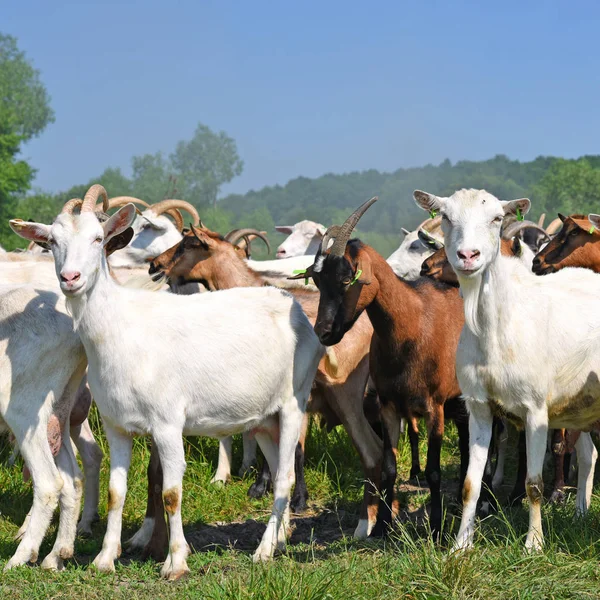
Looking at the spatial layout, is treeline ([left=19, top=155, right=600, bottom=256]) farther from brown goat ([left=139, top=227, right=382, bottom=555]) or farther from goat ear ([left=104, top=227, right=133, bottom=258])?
goat ear ([left=104, top=227, right=133, bottom=258])

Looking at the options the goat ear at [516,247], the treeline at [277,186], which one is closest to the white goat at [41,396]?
the goat ear at [516,247]

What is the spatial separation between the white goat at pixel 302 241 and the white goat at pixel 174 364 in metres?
8.12

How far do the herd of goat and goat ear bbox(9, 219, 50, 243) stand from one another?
0.04 ft

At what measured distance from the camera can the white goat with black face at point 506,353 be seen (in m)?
5.80

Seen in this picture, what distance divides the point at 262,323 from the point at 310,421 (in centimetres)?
283

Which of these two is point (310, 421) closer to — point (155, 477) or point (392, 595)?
point (155, 477)

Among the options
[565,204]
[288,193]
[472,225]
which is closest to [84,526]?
[472,225]

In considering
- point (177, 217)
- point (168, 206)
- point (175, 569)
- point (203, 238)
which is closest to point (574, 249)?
point (203, 238)

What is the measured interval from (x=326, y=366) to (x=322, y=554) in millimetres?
1636

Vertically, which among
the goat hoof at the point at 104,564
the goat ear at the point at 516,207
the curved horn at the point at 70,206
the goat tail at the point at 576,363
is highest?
the goat ear at the point at 516,207

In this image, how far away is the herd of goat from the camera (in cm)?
589

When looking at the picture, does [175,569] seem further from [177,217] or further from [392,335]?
[177,217]

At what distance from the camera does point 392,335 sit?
6.84 m

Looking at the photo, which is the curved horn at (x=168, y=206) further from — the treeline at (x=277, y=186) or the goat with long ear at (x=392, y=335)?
the treeline at (x=277, y=186)
